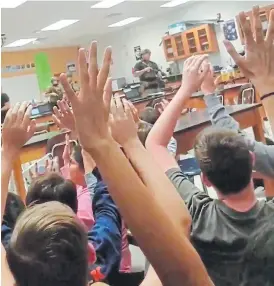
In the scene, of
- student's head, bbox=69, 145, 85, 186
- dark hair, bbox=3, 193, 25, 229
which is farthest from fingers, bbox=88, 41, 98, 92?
student's head, bbox=69, 145, 85, 186

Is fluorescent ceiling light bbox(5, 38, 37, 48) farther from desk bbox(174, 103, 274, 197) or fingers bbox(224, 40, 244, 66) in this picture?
fingers bbox(224, 40, 244, 66)

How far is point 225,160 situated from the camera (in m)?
1.21

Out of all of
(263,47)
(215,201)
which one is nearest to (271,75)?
(263,47)

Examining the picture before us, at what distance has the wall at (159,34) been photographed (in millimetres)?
10898

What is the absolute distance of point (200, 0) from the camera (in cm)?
1119

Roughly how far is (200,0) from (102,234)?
10.6 m

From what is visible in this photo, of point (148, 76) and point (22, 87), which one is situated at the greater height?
point (22, 87)

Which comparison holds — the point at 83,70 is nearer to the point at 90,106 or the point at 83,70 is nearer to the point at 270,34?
the point at 90,106

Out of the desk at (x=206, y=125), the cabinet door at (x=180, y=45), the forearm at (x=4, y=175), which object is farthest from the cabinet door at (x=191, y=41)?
the forearm at (x=4, y=175)

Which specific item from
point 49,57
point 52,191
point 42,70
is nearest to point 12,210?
point 52,191

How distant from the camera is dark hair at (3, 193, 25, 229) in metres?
1.31

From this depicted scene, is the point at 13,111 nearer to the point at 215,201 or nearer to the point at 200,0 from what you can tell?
the point at 215,201

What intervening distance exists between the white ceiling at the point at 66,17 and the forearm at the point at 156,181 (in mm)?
7352

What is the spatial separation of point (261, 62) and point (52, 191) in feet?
2.03
